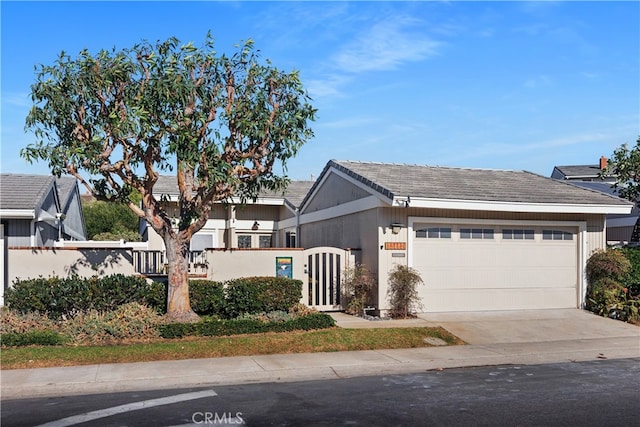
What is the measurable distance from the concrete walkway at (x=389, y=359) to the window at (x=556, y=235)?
228cm

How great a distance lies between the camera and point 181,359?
442 inches

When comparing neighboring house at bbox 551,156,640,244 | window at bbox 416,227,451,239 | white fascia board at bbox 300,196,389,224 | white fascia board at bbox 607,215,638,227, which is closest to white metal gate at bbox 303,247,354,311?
white fascia board at bbox 300,196,389,224

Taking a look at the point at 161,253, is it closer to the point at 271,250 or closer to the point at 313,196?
the point at 271,250

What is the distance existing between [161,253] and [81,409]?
10793mm

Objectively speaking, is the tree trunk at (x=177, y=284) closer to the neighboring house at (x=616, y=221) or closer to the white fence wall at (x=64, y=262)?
the white fence wall at (x=64, y=262)

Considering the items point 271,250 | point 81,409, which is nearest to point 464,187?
point 271,250

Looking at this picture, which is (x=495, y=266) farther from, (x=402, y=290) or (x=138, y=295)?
(x=138, y=295)

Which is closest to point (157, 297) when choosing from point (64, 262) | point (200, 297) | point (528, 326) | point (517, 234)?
point (200, 297)

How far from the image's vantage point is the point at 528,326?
15.1 meters

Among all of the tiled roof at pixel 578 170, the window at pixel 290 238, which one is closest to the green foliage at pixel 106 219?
the window at pixel 290 238

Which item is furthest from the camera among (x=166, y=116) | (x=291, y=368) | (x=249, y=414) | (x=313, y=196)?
(x=313, y=196)

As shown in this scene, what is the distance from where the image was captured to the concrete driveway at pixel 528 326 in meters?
14.1

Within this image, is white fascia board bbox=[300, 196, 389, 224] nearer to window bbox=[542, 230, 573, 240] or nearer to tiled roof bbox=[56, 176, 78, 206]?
window bbox=[542, 230, 573, 240]

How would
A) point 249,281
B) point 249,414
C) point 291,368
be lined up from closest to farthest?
point 249,414 → point 291,368 → point 249,281
